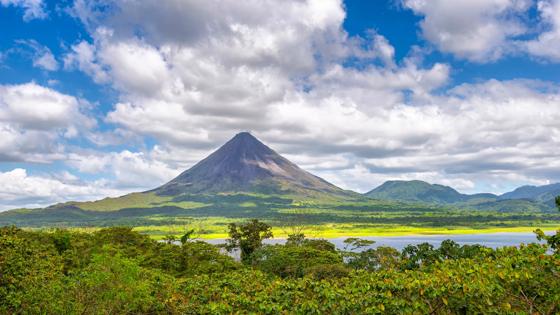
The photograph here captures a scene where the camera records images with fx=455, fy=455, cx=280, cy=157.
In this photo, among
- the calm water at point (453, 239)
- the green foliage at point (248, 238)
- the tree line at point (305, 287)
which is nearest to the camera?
the tree line at point (305, 287)

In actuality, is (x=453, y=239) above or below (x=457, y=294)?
below

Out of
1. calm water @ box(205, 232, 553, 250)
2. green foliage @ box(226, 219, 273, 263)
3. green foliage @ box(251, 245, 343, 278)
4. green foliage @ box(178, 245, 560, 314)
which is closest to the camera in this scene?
green foliage @ box(178, 245, 560, 314)

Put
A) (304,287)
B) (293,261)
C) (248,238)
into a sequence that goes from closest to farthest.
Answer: (304,287) < (293,261) < (248,238)

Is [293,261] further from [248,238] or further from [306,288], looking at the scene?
[306,288]

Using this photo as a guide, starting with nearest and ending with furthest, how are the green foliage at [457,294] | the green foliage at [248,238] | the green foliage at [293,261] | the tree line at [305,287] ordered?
the green foliage at [457,294] → the tree line at [305,287] → the green foliage at [293,261] → the green foliage at [248,238]

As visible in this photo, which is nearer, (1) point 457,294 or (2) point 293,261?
(1) point 457,294

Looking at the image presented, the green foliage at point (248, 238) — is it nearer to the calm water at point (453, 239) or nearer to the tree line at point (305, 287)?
the tree line at point (305, 287)

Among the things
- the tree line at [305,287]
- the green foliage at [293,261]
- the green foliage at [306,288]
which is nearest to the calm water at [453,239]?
the green foliage at [293,261]

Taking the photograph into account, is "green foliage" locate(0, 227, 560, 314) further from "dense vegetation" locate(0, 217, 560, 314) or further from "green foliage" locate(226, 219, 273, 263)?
"green foliage" locate(226, 219, 273, 263)

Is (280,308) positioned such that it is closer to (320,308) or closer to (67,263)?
(320,308)

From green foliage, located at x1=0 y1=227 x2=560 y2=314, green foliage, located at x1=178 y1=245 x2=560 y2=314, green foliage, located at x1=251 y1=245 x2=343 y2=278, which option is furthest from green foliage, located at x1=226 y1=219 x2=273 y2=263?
green foliage, located at x1=178 y1=245 x2=560 y2=314

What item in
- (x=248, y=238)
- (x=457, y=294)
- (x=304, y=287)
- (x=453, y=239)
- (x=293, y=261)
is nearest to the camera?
(x=457, y=294)

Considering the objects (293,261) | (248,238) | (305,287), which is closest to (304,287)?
(305,287)

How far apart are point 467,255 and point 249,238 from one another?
4188 centimetres
